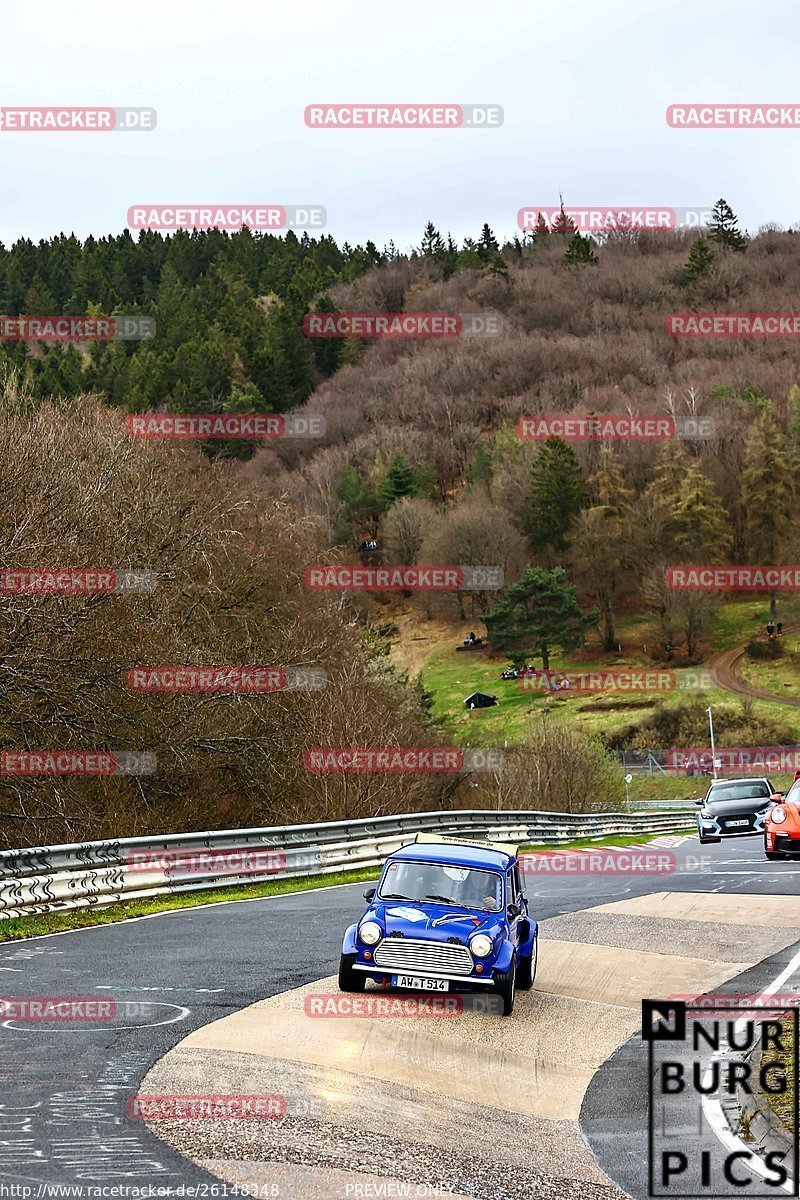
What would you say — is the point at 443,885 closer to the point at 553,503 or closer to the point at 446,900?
the point at 446,900

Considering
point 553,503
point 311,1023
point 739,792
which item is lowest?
point 739,792

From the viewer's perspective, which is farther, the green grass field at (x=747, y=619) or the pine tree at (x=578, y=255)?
the pine tree at (x=578, y=255)

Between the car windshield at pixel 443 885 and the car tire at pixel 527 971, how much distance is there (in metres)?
1.01

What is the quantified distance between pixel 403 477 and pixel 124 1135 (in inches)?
4618

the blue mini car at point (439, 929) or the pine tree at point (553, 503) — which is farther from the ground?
the pine tree at point (553, 503)

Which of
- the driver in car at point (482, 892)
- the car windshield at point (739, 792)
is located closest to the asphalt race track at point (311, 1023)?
the driver in car at point (482, 892)

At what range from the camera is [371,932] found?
12555 millimetres

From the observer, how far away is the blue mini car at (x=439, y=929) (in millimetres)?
12414

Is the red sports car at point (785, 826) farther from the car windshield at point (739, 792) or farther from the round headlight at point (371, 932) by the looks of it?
the round headlight at point (371, 932)

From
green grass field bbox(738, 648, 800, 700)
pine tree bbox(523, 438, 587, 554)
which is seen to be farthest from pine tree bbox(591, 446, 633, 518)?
green grass field bbox(738, 648, 800, 700)

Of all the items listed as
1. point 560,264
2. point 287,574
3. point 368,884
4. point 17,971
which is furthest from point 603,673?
point 560,264

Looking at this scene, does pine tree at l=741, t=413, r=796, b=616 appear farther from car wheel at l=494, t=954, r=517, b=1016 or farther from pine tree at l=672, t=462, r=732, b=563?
car wheel at l=494, t=954, r=517, b=1016

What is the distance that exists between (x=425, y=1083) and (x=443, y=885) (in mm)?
3208

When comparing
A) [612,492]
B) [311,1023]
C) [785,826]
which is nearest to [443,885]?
[311,1023]
